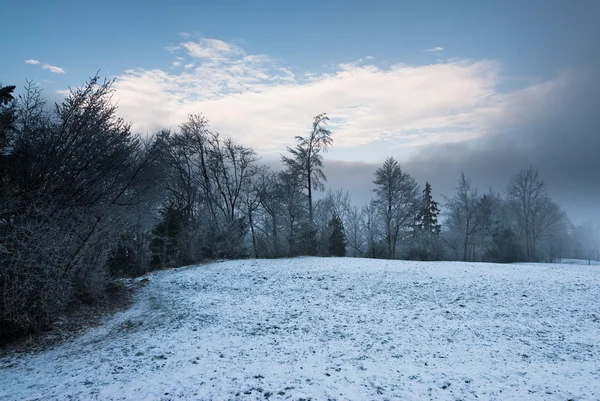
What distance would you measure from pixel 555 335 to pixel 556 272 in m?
10.6

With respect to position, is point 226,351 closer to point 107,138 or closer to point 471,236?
point 107,138

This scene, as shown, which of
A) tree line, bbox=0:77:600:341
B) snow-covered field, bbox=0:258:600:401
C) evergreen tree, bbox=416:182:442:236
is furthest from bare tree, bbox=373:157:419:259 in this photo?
snow-covered field, bbox=0:258:600:401

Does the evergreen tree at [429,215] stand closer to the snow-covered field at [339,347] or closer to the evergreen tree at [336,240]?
the evergreen tree at [336,240]

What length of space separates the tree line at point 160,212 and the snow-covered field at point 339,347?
2.12 metres

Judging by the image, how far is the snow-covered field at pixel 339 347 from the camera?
5195mm

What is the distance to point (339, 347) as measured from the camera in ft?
23.3

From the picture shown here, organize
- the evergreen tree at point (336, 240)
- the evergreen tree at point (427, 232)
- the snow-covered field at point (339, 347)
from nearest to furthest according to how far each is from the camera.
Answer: the snow-covered field at point (339, 347), the evergreen tree at point (336, 240), the evergreen tree at point (427, 232)

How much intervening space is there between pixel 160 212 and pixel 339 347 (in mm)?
19486

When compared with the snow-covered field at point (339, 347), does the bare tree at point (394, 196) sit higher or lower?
higher

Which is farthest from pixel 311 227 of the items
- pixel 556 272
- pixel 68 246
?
pixel 68 246

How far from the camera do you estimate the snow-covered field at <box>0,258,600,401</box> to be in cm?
520

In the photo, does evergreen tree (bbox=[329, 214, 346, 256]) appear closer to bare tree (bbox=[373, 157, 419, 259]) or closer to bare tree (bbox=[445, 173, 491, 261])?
bare tree (bbox=[373, 157, 419, 259])

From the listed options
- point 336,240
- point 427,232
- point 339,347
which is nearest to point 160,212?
point 336,240

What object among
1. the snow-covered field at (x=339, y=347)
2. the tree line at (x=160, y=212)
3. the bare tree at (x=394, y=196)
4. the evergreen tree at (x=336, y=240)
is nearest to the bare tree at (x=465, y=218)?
the tree line at (x=160, y=212)
